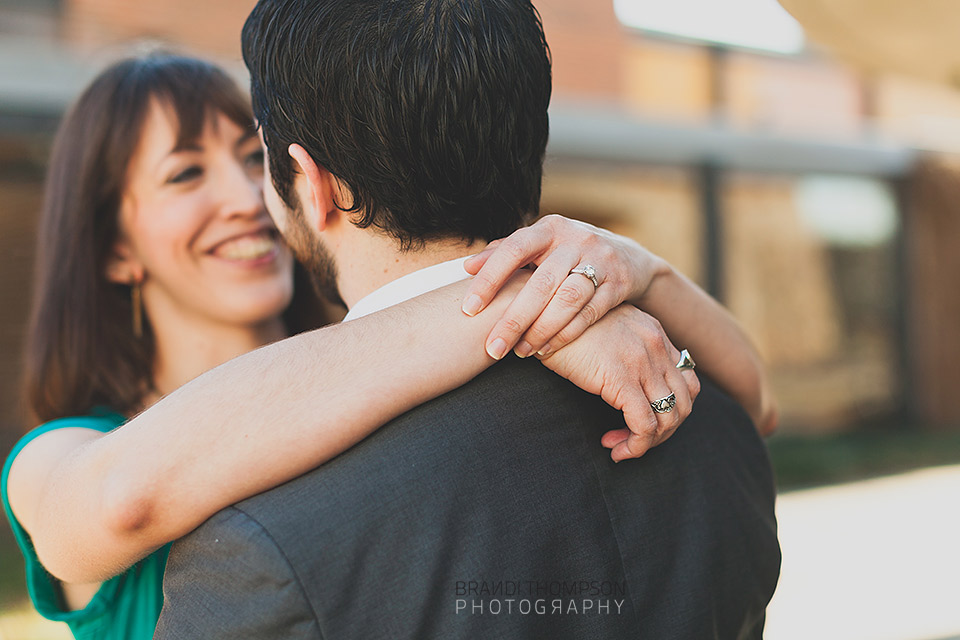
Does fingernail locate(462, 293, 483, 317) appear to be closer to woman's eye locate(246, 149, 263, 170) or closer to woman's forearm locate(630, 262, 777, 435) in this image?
woman's forearm locate(630, 262, 777, 435)

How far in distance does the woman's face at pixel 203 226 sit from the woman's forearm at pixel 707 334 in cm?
108

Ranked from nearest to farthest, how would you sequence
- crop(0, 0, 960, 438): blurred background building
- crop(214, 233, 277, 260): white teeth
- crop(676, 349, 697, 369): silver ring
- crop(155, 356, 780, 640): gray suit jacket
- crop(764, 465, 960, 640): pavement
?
crop(155, 356, 780, 640): gray suit jacket → crop(676, 349, 697, 369): silver ring → crop(214, 233, 277, 260): white teeth → crop(764, 465, 960, 640): pavement → crop(0, 0, 960, 438): blurred background building

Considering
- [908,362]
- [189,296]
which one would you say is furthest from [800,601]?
[908,362]

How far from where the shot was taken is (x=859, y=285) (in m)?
11.4

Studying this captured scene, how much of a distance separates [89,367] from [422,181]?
1.15 m

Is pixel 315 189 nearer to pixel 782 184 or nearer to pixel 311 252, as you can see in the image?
pixel 311 252

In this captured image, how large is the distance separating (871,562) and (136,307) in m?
5.10

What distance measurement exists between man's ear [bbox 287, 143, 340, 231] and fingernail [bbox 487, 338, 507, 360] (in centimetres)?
36

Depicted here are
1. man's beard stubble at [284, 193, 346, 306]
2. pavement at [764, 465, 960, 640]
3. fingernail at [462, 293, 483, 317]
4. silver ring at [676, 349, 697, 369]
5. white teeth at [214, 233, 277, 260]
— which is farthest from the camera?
pavement at [764, 465, 960, 640]

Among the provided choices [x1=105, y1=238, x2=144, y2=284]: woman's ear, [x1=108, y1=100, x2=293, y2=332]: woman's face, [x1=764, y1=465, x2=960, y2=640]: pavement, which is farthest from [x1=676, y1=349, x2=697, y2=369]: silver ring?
[x1=764, y1=465, x2=960, y2=640]: pavement

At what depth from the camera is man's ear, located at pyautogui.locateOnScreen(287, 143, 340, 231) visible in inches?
48.7

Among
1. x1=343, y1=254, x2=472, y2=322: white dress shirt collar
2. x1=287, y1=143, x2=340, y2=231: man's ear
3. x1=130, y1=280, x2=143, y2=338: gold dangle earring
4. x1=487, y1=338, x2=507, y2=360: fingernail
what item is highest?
x1=287, y1=143, x2=340, y2=231: man's ear

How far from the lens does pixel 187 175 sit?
202 centimetres

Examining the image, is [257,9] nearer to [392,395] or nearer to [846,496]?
[392,395]
